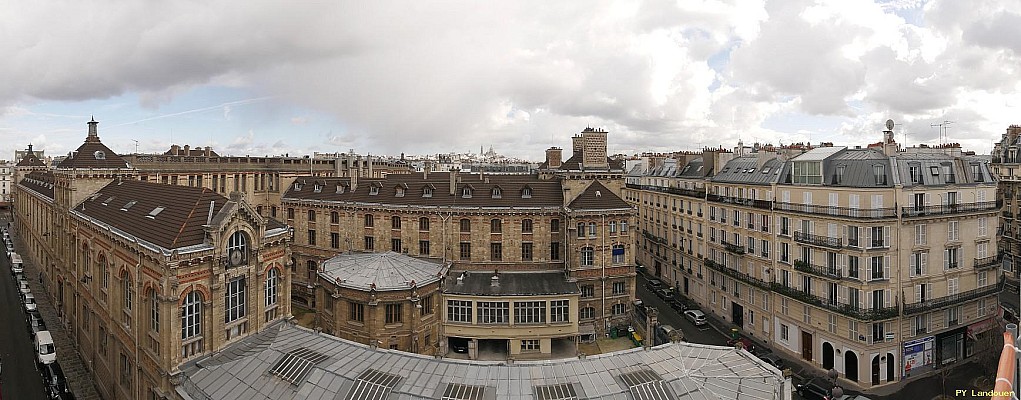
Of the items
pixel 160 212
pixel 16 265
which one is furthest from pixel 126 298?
pixel 16 265

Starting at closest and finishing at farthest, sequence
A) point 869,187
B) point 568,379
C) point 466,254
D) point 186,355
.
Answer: point 568,379 < point 186,355 < point 869,187 < point 466,254

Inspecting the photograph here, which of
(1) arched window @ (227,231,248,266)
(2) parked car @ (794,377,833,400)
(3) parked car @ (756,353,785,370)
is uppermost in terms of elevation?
(1) arched window @ (227,231,248,266)

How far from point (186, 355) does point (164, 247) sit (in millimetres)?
6271

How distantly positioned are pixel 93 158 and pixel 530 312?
141 feet

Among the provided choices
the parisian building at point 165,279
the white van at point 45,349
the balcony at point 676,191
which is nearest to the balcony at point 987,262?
the balcony at point 676,191

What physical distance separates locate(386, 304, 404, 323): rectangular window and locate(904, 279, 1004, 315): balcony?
4302 cm

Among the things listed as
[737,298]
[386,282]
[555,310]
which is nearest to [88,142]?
[386,282]

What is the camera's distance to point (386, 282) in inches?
1828

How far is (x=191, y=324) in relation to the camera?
100 feet

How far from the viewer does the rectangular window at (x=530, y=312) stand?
48906mm

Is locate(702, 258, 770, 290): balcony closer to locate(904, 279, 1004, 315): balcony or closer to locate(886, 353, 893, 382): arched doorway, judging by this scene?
locate(886, 353, 893, 382): arched doorway

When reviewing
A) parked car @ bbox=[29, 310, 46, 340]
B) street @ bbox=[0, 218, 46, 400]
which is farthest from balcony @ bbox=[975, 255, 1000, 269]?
parked car @ bbox=[29, 310, 46, 340]

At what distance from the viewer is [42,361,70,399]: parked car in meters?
40.6

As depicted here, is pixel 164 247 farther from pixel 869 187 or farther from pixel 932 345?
pixel 932 345
